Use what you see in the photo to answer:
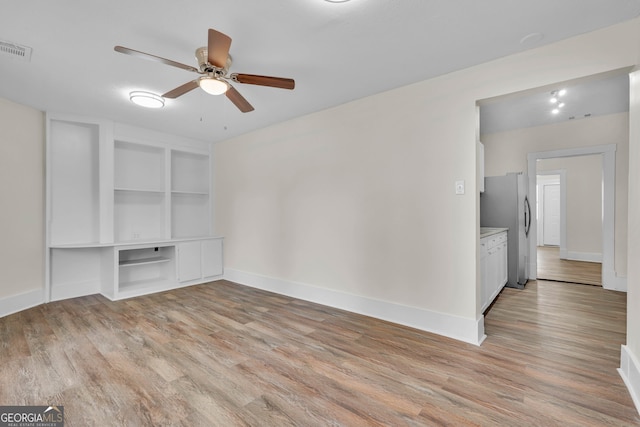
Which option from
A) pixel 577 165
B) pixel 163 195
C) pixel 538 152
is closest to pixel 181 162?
pixel 163 195

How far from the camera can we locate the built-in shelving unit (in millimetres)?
3764

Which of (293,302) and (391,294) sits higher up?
(391,294)

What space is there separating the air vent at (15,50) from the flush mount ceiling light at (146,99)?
0.81 metres

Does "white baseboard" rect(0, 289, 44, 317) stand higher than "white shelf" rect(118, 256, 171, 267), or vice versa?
"white shelf" rect(118, 256, 171, 267)

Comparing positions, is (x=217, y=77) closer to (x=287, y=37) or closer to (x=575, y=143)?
(x=287, y=37)

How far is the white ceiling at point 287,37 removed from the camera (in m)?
1.77

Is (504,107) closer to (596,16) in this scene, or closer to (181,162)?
(596,16)

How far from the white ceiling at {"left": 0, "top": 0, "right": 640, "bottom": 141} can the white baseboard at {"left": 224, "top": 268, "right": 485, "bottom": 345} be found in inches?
88.7

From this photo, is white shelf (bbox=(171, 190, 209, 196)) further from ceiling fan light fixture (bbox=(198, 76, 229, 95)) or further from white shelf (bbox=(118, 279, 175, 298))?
ceiling fan light fixture (bbox=(198, 76, 229, 95))

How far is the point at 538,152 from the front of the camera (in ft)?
15.5

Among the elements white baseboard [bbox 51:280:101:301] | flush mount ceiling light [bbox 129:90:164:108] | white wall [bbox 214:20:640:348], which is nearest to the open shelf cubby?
white baseboard [bbox 51:280:101:301]

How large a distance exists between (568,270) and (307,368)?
5.76 metres

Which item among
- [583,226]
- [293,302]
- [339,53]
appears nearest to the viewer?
[339,53]

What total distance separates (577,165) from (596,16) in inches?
245
